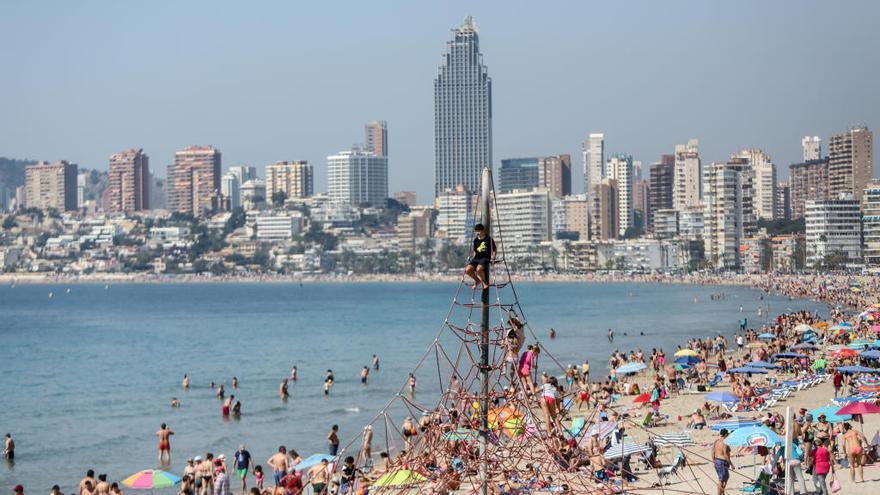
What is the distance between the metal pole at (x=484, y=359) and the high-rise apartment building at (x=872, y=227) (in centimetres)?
13007

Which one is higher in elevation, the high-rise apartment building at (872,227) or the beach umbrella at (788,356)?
the high-rise apartment building at (872,227)

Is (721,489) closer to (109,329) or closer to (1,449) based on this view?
(1,449)

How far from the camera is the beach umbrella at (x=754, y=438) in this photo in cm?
2020

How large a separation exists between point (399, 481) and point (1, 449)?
18.0 m

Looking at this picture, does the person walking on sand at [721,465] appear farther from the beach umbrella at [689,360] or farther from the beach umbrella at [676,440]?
the beach umbrella at [689,360]

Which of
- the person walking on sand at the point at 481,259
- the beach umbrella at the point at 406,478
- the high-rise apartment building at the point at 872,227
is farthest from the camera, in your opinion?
the high-rise apartment building at the point at 872,227

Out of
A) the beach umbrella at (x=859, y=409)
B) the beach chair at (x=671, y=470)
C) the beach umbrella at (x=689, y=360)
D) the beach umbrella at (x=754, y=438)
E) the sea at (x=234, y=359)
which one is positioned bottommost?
the sea at (x=234, y=359)

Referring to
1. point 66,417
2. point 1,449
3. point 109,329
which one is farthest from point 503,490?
point 109,329

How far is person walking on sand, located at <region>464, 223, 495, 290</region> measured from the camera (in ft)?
40.3

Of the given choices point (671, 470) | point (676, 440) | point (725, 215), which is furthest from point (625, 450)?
point (725, 215)

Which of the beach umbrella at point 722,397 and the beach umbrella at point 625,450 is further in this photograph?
the beach umbrella at point 722,397

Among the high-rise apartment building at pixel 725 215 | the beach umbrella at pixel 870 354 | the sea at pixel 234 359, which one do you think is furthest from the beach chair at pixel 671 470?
the high-rise apartment building at pixel 725 215

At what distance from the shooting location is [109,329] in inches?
3634

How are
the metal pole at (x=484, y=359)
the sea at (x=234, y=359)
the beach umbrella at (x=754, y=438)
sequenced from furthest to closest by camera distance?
the sea at (x=234, y=359), the beach umbrella at (x=754, y=438), the metal pole at (x=484, y=359)
